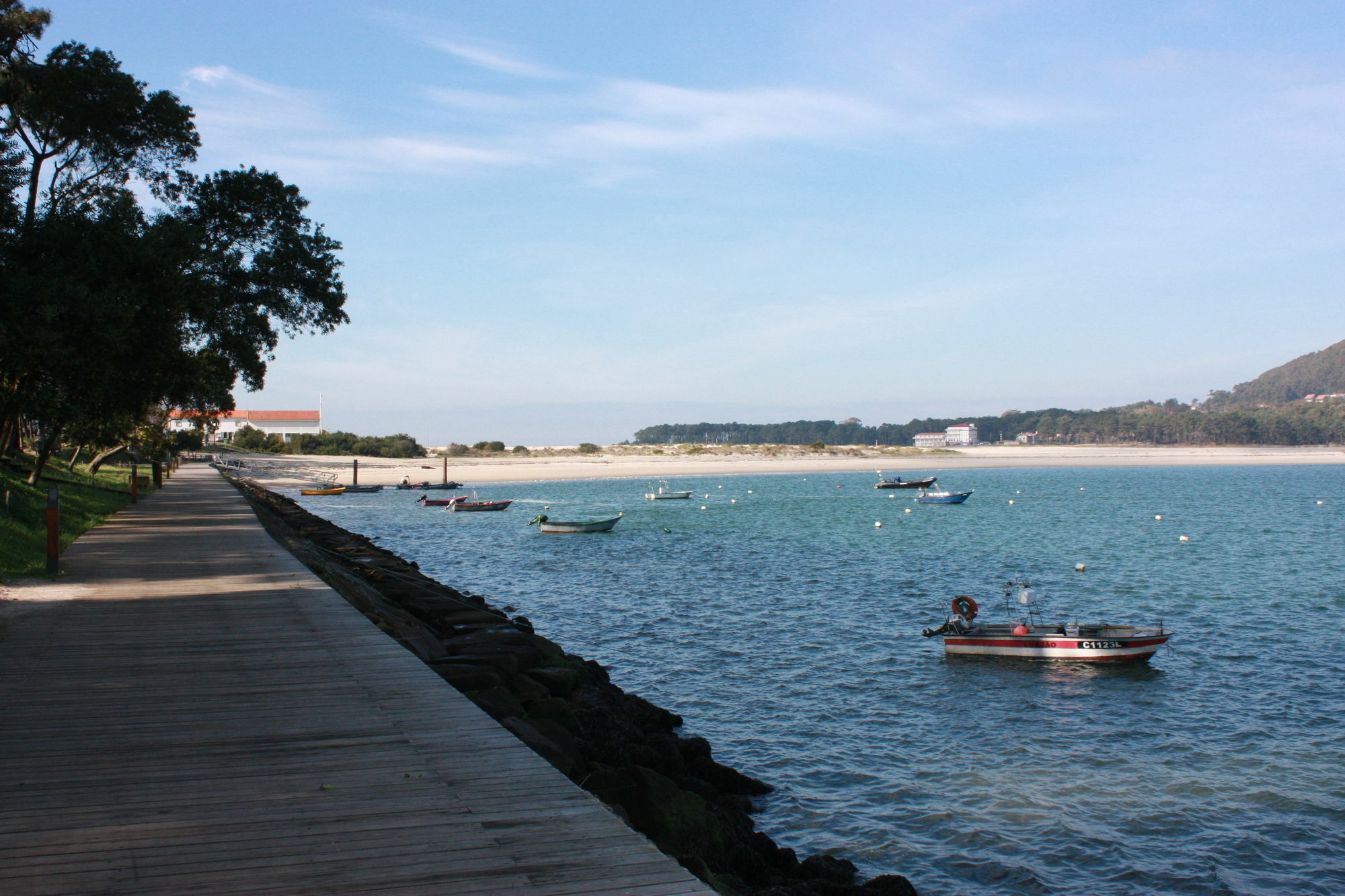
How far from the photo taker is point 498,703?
9.99 metres

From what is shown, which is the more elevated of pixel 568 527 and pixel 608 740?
pixel 608 740

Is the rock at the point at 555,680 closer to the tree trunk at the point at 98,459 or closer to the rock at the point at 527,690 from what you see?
the rock at the point at 527,690

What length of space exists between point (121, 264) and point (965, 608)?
66.9 feet

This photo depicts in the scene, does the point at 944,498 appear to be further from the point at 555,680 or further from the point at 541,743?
the point at 541,743

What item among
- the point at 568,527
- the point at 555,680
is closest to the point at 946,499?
the point at 568,527

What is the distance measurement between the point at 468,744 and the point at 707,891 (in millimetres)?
2948

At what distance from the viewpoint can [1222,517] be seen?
6062 cm

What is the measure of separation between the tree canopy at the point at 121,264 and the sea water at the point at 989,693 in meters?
10.8

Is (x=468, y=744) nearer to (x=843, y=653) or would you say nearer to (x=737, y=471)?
(x=843, y=653)

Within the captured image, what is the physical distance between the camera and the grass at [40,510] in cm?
1590

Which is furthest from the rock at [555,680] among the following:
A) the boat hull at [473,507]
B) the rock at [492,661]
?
the boat hull at [473,507]

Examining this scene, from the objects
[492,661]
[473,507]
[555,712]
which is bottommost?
[473,507]

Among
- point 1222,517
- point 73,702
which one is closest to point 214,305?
point 73,702

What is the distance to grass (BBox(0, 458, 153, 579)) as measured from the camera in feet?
52.2
